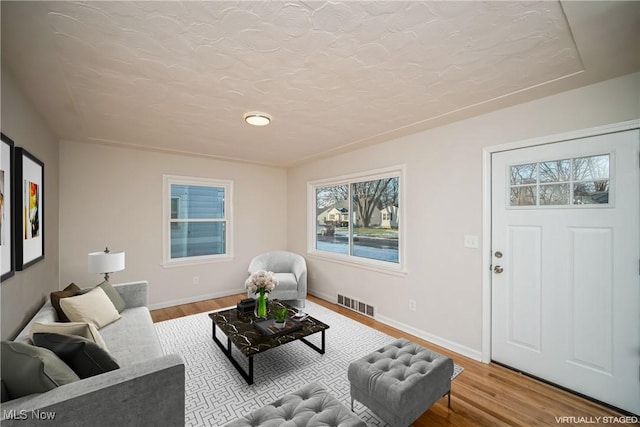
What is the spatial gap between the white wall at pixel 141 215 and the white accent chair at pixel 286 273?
0.73m

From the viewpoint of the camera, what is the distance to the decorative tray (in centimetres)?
244

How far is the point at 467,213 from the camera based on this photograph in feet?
9.12

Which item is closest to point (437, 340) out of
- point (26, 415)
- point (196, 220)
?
point (26, 415)

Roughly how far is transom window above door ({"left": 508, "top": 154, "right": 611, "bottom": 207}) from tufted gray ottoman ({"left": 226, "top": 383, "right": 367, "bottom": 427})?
2.34m

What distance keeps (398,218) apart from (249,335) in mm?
2287

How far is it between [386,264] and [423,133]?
69.1 inches

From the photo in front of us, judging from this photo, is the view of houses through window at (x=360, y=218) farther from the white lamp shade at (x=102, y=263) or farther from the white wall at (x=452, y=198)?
the white lamp shade at (x=102, y=263)

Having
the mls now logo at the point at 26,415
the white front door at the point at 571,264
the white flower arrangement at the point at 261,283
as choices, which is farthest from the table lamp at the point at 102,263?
the white front door at the point at 571,264

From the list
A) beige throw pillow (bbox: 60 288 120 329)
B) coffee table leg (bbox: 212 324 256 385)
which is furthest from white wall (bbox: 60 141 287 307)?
coffee table leg (bbox: 212 324 256 385)

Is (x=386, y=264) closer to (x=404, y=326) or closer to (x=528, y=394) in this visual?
(x=404, y=326)

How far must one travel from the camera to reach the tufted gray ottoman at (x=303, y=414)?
1.36 meters

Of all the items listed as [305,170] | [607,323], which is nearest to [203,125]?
[305,170]

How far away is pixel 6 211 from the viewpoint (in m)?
1.73

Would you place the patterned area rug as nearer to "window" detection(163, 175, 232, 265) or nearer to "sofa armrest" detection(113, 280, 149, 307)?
"sofa armrest" detection(113, 280, 149, 307)
